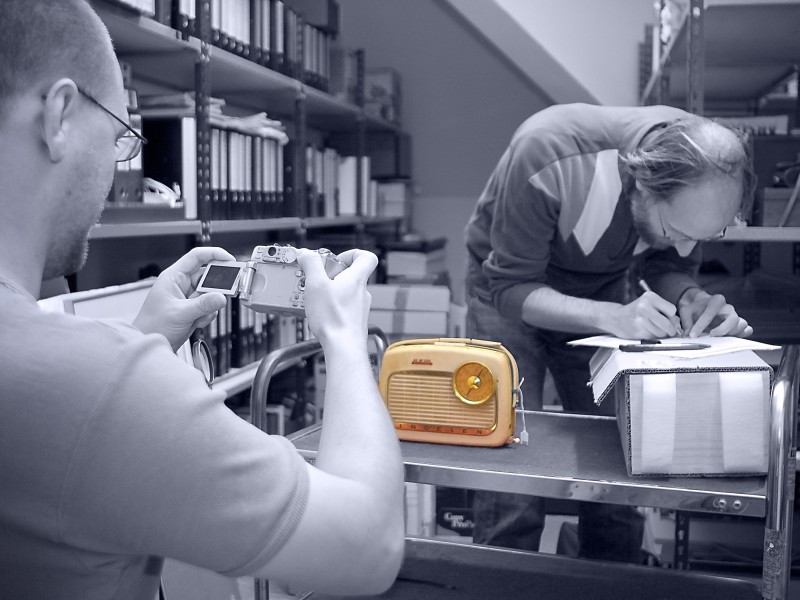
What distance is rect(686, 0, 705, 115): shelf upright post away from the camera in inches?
67.1

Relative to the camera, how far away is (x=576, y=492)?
102cm

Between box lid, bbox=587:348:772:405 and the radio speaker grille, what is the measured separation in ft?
→ 0.57

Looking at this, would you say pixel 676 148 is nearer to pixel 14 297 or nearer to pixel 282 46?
pixel 14 297

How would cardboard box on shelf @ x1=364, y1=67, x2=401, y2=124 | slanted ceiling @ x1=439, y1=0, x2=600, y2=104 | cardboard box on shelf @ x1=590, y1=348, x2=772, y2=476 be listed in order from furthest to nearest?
cardboard box on shelf @ x1=364, y1=67, x2=401, y2=124, slanted ceiling @ x1=439, y1=0, x2=600, y2=104, cardboard box on shelf @ x1=590, y1=348, x2=772, y2=476

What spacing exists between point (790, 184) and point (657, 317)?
2.87 ft

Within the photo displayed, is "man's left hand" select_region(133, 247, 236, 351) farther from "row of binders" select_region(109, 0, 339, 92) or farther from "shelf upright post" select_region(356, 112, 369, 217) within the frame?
"shelf upright post" select_region(356, 112, 369, 217)

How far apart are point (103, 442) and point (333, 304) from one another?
0.86 ft

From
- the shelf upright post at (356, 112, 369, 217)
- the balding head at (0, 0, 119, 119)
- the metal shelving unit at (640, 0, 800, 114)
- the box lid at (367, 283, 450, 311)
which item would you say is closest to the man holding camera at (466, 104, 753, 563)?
the metal shelving unit at (640, 0, 800, 114)

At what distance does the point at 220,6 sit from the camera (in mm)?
2299

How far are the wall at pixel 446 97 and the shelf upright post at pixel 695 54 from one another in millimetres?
2382

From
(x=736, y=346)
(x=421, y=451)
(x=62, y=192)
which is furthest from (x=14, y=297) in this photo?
(x=736, y=346)

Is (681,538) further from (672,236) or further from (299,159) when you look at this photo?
(299,159)

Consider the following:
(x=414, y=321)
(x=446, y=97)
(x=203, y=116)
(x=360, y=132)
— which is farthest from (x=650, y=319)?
(x=446, y=97)

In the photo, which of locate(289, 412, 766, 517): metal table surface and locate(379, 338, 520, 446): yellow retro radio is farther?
locate(379, 338, 520, 446): yellow retro radio
